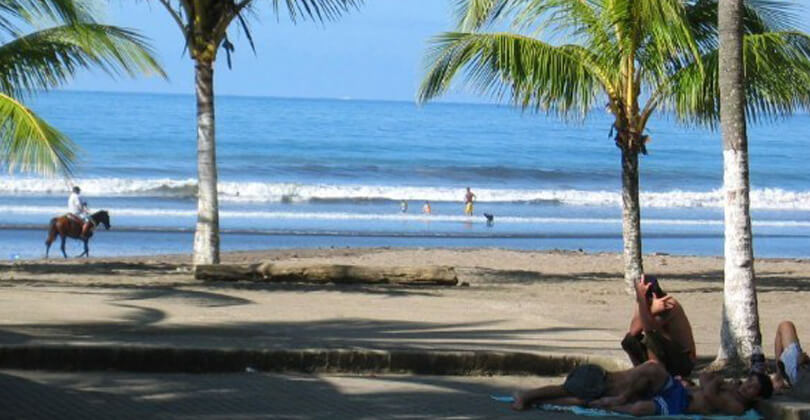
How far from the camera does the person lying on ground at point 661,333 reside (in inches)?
404

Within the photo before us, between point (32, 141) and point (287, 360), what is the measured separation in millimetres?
6506

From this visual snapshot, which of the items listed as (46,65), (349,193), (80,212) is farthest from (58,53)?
(349,193)

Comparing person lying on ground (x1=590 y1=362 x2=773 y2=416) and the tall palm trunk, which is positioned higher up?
the tall palm trunk

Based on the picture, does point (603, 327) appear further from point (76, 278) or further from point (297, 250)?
point (297, 250)

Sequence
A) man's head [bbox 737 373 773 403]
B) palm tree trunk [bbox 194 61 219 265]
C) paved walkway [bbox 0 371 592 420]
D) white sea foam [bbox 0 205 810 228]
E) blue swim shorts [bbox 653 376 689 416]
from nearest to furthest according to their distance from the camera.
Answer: paved walkway [bbox 0 371 592 420]
blue swim shorts [bbox 653 376 689 416]
man's head [bbox 737 373 773 403]
palm tree trunk [bbox 194 61 219 265]
white sea foam [bbox 0 205 810 228]

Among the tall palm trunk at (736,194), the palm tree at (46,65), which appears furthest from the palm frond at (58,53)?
the tall palm trunk at (736,194)

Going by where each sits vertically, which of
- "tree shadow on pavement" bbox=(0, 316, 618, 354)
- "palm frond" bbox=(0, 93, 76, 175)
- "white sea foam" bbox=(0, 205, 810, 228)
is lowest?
"tree shadow on pavement" bbox=(0, 316, 618, 354)

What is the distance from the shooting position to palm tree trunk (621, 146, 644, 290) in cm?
1706

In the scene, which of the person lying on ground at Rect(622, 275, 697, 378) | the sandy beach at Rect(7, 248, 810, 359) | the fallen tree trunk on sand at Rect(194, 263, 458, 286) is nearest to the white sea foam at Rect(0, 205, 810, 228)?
the sandy beach at Rect(7, 248, 810, 359)

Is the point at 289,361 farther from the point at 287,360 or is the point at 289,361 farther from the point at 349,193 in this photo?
the point at 349,193

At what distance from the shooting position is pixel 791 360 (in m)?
9.99

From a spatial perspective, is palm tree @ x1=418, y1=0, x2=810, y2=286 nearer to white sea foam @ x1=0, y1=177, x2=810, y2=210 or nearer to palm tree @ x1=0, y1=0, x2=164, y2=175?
palm tree @ x1=0, y1=0, x2=164, y2=175

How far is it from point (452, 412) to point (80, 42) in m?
10.2

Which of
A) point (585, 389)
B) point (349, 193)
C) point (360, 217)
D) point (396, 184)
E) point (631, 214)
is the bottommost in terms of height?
point (585, 389)
